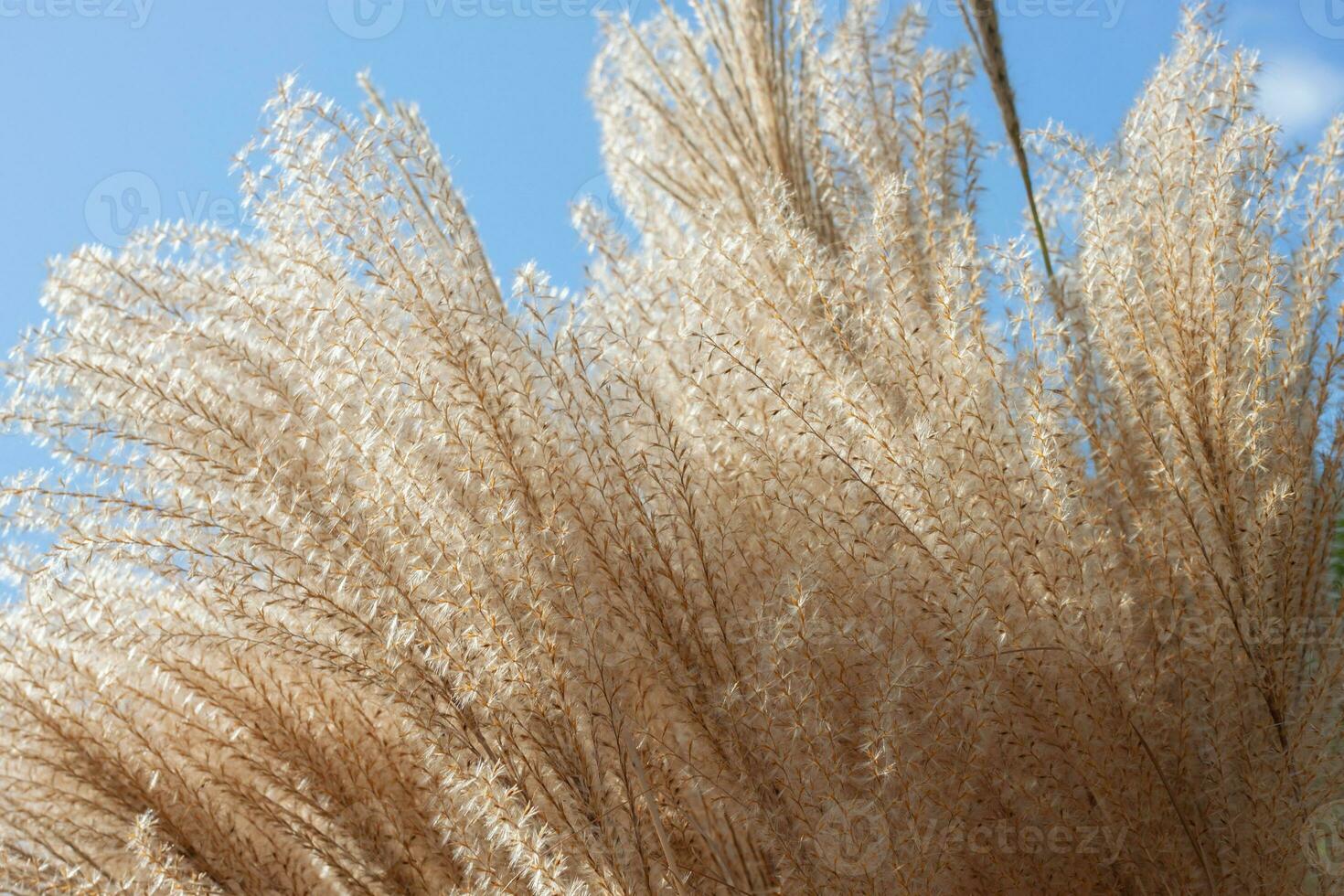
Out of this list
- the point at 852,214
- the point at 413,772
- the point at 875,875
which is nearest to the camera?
the point at 875,875

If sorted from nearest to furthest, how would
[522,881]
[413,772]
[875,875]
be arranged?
[875,875]
[522,881]
[413,772]

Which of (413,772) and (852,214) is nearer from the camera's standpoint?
(413,772)

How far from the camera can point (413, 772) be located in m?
1.59

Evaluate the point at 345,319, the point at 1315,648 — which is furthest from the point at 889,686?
the point at 345,319

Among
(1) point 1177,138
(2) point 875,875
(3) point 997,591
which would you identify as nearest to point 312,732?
(2) point 875,875

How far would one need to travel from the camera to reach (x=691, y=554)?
144cm

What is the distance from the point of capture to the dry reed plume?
1.35 metres

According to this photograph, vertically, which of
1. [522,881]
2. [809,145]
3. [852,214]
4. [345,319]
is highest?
[809,145]

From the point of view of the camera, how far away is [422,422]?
4.53 ft

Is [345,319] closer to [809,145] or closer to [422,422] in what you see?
[422,422]

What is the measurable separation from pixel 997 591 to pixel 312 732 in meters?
0.95

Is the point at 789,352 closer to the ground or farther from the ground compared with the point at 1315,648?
farther from the ground

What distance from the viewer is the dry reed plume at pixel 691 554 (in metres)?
1.35

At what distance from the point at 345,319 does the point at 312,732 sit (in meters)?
0.61
